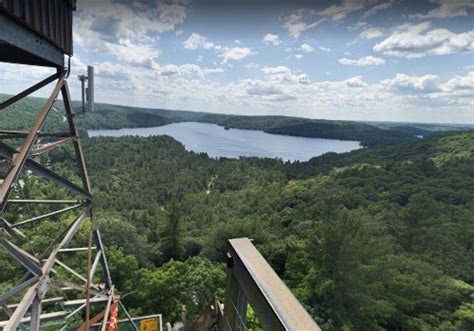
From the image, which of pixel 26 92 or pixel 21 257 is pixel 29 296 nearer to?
pixel 21 257

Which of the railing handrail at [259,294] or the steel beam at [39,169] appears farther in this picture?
the steel beam at [39,169]

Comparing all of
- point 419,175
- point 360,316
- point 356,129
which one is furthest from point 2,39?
point 356,129

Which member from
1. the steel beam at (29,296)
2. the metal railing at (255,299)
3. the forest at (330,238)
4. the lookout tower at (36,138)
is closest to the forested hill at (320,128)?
the forest at (330,238)

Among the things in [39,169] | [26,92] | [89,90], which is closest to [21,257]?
[39,169]

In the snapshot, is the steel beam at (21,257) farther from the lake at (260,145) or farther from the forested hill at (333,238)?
the lake at (260,145)

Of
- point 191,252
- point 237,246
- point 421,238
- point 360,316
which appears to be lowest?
point 191,252

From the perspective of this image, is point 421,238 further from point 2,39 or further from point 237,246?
point 2,39
